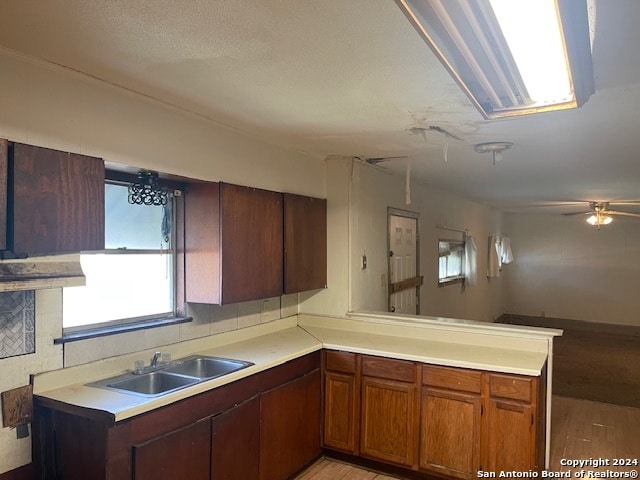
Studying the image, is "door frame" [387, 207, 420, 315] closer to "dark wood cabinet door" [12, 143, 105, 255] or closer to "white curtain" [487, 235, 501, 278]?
"dark wood cabinet door" [12, 143, 105, 255]

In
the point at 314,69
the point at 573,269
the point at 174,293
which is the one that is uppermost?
the point at 314,69

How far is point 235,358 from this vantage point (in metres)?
2.73

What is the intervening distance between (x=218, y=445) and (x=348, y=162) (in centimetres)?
232

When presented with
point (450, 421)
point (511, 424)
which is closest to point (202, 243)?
point (450, 421)

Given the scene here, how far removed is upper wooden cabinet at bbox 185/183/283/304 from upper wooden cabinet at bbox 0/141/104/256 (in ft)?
2.52

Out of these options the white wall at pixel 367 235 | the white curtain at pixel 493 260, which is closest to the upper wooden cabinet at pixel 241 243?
the white wall at pixel 367 235

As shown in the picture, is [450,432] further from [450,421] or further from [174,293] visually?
[174,293]

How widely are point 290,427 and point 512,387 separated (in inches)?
53.5

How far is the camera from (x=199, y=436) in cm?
222

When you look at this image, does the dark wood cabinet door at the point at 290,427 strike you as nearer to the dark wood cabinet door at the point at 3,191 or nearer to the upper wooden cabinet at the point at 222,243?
the upper wooden cabinet at the point at 222,243

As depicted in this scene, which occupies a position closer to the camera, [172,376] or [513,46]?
[513,46]

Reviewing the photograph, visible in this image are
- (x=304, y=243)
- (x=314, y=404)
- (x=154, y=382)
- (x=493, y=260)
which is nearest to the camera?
(x=154, y=382)

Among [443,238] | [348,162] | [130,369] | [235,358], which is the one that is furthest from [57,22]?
[443,238]

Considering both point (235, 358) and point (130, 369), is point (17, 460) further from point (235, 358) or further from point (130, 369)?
point (235, 358)
